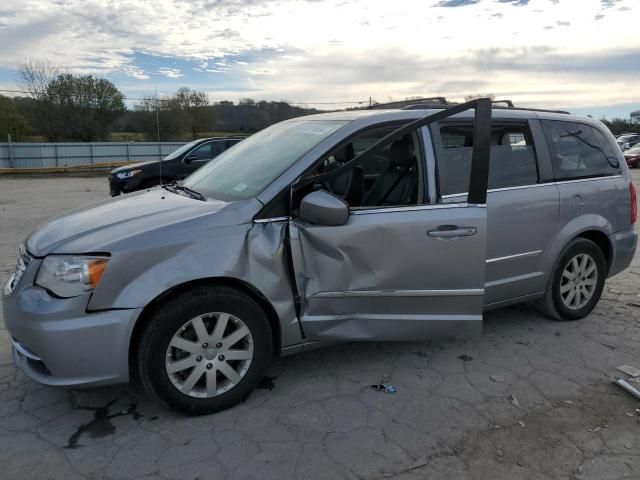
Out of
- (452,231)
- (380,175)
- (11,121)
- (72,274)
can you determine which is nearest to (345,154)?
(380,175)

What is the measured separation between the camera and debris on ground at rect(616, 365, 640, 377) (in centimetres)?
355

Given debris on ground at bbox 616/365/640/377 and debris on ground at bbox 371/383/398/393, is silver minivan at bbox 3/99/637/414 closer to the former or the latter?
debris on ground at bbox 371/383/398/393

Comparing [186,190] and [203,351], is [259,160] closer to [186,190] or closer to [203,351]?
[186,190]

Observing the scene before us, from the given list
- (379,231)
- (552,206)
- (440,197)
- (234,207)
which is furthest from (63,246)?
(552,206)

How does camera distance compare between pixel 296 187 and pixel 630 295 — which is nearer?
pixel 296 187

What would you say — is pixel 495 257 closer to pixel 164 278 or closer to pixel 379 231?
pixel 379 231

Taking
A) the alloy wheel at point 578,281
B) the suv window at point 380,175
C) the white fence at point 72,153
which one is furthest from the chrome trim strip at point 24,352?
the white fence at point 72,153

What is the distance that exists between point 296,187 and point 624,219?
308 cm

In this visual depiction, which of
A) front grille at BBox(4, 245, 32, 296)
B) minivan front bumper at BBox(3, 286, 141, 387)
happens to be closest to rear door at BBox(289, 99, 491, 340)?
minivan front bumper at BBox(3, 286, 141, 387)

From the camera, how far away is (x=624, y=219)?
179 inches

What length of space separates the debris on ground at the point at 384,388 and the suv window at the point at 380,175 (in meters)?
1.15

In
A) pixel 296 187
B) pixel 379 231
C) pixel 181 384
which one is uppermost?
pixel 296 187

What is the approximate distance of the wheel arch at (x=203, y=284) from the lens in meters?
2.84

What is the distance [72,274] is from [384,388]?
196 cm
